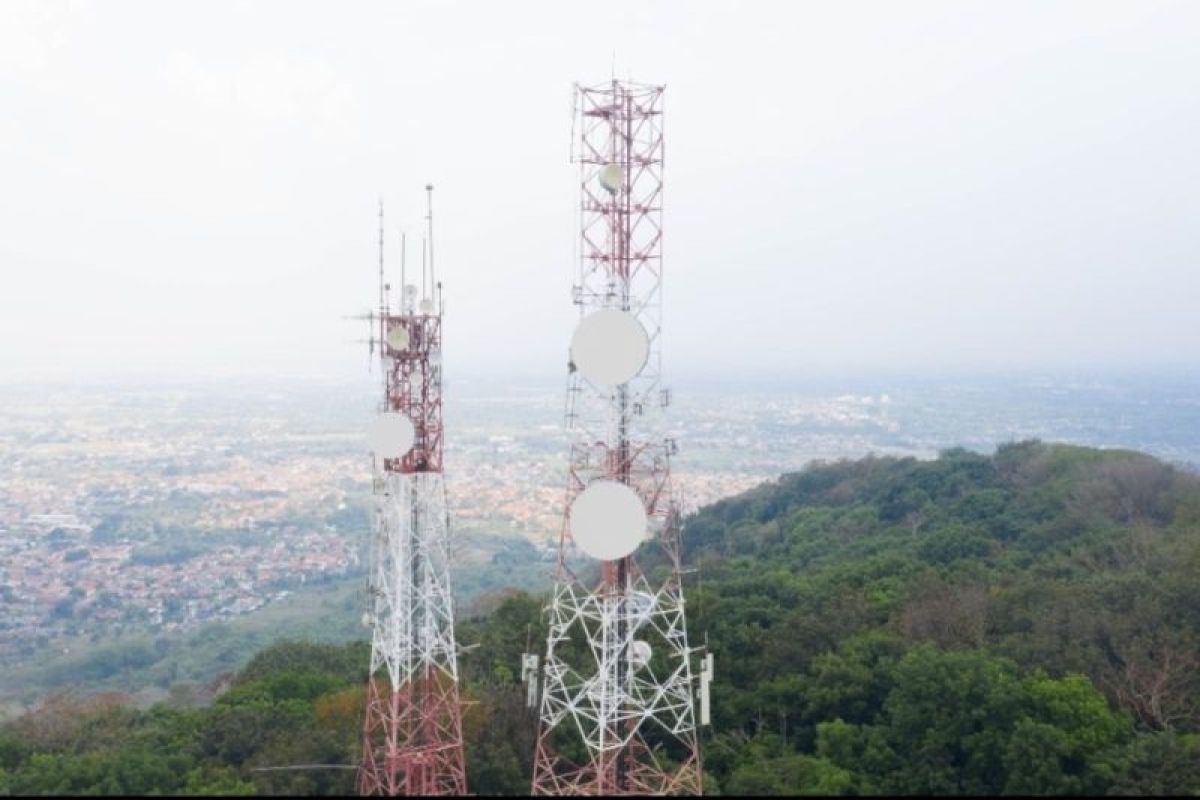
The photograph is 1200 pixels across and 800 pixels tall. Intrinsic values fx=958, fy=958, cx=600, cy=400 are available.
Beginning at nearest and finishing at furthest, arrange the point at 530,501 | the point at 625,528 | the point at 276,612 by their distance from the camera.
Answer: the point at 625,528, the point at 276,612, the point at 530,501

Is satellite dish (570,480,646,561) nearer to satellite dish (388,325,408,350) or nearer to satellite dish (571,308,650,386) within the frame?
satellite dish (571,308,650,386)

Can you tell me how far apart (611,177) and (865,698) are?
908 centimetres

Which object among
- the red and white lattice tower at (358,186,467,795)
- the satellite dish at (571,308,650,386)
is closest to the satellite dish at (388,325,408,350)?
the red and white lattice tower at (358,186,467,795)

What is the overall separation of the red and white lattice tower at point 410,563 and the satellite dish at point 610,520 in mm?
1871

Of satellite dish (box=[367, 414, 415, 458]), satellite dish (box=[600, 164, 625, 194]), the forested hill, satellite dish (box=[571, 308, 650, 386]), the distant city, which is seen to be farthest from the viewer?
the distant city

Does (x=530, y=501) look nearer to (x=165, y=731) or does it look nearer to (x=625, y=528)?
(x=165, y=731)

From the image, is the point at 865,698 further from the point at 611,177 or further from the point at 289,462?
the point at 289,462

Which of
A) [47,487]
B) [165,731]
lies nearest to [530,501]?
[47,487]

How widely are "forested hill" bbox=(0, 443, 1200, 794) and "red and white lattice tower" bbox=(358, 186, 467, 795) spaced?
1.32 metres

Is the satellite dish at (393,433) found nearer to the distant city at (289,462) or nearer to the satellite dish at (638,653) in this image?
the distant city at (289,462)

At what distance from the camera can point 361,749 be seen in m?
12.1

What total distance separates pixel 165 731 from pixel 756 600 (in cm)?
1095

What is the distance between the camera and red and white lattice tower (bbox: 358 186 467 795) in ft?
35.3

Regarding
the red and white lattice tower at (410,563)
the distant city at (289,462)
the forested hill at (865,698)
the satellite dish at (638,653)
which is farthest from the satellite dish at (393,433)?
the forested hill at (865,698)
